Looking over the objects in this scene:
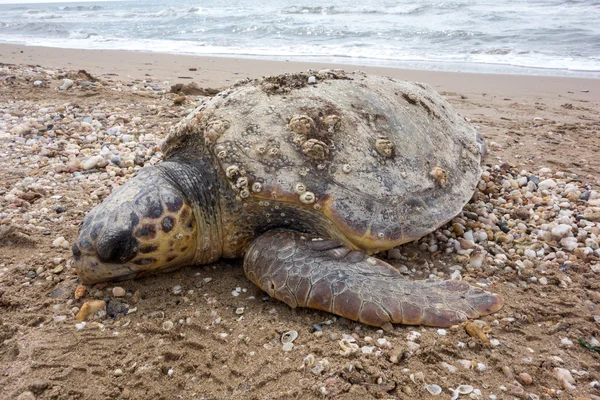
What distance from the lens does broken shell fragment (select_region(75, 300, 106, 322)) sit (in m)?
2.08

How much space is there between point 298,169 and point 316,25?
470 inches

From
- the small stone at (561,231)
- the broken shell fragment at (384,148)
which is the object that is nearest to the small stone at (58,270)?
A: the broken shell fragment at (384,148)

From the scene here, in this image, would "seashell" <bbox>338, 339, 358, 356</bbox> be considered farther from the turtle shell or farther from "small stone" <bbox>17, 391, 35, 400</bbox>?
"small stone" <bbox>17, 391, 35, 400</bbox>

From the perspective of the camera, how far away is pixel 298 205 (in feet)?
7.45

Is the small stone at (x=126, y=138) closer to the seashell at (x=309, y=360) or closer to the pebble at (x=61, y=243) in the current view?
the pebble at (x=61, y=243)

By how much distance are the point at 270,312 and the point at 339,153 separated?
924mm

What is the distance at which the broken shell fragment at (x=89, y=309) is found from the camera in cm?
208

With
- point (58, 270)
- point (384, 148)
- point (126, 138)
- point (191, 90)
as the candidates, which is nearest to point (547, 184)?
point (384, 148)

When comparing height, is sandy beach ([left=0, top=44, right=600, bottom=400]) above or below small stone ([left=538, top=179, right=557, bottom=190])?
below

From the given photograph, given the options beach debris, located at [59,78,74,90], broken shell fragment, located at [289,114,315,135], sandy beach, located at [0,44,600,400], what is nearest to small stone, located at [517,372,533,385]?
sandy beach, located at [0,44,600,400]

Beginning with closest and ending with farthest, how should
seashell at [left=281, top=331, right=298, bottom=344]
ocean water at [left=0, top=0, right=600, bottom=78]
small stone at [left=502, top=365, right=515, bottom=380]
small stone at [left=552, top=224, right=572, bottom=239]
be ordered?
small stone at [left=502, top=365, right=515, bottom=380]
seashell at [left=281, top=331, right=298, bottom=344]
small stone at [left=552, top=224, right=572, bottom=239]
ocean water at [left=0, top=0, right=600, bottom=78]

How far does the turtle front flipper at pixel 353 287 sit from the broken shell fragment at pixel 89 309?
28.7 inches

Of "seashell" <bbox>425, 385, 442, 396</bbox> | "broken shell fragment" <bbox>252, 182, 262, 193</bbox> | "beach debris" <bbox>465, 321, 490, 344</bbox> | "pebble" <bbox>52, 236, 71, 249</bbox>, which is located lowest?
"seashell" <bbox>425, 385, 442, 396</bbox>

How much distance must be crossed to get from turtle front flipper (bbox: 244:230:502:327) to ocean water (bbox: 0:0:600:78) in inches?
260
